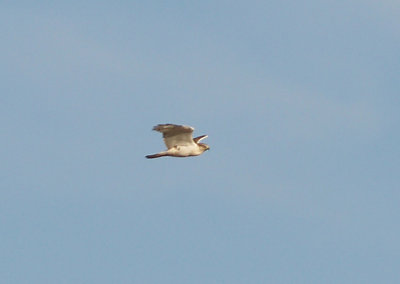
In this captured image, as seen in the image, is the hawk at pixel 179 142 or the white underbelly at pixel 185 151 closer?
the hawk at pixel 179 142

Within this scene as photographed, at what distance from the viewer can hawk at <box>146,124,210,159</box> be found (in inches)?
3295

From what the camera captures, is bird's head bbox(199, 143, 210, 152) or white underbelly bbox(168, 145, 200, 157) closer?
white underbelly bbox(168, 145, 200, 157)

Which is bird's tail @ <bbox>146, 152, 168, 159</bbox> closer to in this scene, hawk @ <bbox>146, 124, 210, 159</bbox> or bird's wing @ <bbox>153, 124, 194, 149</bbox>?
hawk @ <bbox>146, 124, 210, 159</bbox>

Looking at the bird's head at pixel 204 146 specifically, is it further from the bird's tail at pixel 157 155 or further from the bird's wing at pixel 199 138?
the bird's tail at pixel 157 155

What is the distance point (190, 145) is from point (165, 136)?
8.84ft

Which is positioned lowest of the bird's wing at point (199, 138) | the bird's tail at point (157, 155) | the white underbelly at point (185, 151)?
the bird's tail at point (157, 155)

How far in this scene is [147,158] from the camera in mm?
86188

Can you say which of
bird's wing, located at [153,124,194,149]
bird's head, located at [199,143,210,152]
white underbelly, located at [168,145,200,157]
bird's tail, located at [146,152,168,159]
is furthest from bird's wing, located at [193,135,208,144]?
bird's tail, located at [146,152,168,159]

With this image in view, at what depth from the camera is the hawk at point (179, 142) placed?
275 feet

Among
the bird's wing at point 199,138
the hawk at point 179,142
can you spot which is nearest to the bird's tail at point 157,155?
the hawk at point 179,142

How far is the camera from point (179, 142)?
86.3 metres

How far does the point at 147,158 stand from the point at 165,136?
7.06 ft

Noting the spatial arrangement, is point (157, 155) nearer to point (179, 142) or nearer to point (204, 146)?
point (179, 142)

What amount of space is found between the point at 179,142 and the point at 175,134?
143 centimetres
